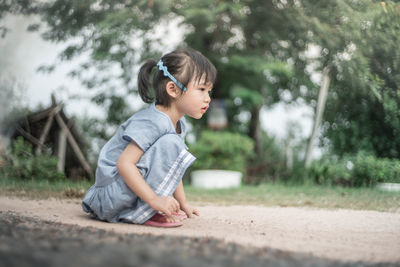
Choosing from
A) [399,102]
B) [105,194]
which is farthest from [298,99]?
[105,194]

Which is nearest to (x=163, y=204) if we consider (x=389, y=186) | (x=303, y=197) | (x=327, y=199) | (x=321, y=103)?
(x=389, y=186)

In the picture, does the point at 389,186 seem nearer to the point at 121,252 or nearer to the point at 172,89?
the point at 172,89

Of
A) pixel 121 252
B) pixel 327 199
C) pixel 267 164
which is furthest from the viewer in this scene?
pixel 267 164

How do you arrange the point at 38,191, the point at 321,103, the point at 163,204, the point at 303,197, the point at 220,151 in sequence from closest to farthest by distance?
the point at 163,204, the point at 38,191, the point at 303,197, the point at 321,103, the point at 220,151

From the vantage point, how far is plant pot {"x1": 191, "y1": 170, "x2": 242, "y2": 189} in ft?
19.7

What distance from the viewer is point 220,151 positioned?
625cm

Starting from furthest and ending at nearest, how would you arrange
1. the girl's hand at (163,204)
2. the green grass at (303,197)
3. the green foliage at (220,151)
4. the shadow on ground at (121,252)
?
the green foliage at (220,151), the green grass at (303,197), the girl's hand at (163,204), the shadow on ground at (121,252)

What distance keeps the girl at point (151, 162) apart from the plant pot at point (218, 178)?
3636 millimetres

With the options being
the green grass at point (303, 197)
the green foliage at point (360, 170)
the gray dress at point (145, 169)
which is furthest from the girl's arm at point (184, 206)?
the green foliage at point (360, 170)

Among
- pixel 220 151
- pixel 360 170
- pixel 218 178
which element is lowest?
pixel 218 178

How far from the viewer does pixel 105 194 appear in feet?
7.02

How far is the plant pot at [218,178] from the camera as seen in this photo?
5992mm

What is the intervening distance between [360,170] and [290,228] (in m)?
1.11

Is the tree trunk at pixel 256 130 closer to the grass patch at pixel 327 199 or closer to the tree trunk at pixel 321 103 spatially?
the grass patch at pixel 327 199
